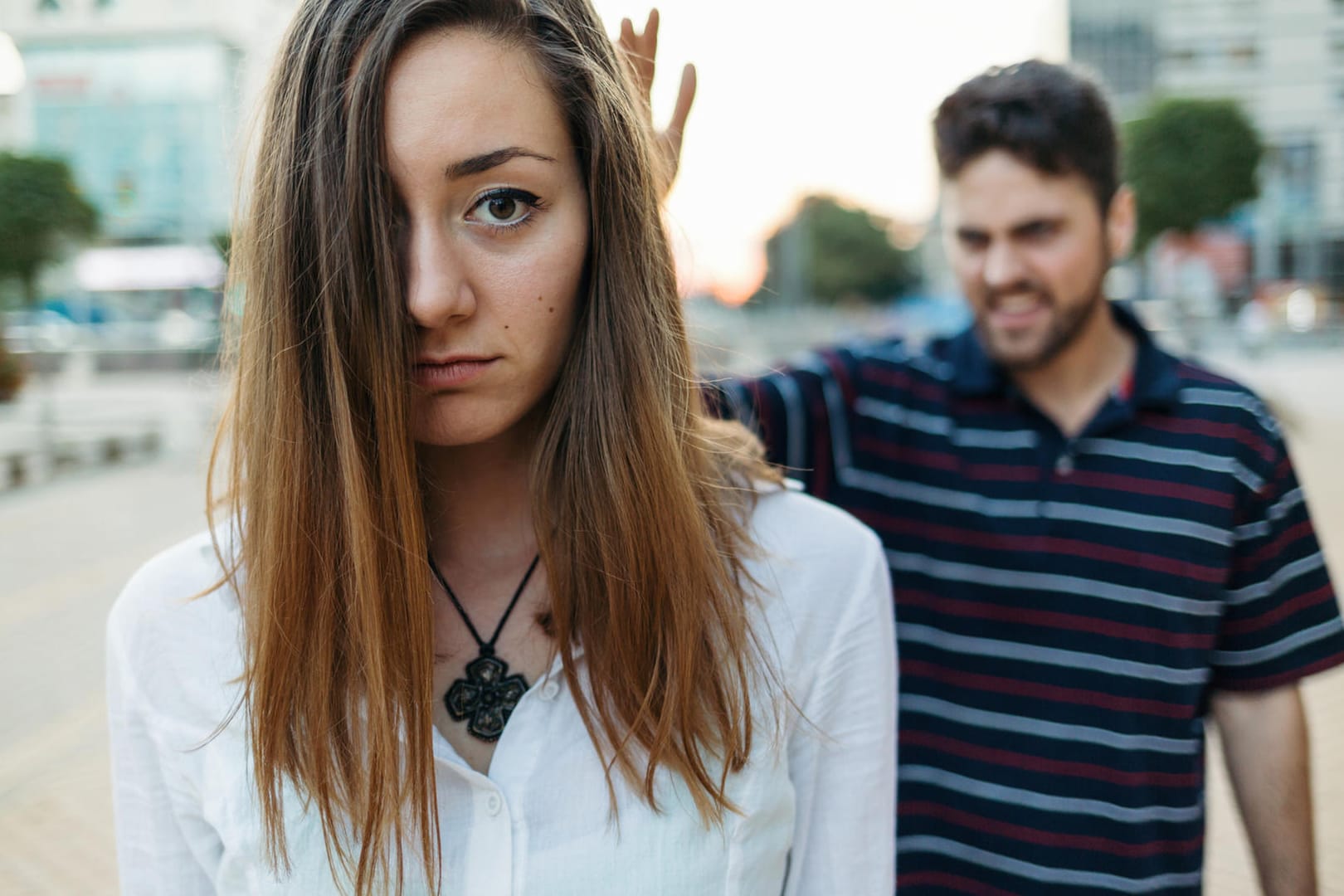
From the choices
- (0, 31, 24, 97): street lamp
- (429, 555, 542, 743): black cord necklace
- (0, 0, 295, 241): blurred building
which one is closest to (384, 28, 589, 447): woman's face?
(429, 555, 542, 743): black cord necklace

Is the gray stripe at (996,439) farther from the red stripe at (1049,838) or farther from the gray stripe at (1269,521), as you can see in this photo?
the red stripe at (1049,838)

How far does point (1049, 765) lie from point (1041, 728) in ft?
0.20

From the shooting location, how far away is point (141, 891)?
128cm

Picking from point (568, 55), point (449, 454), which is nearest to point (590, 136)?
point (568, 55)

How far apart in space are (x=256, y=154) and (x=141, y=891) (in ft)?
2.92

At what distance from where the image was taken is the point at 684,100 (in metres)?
1.72

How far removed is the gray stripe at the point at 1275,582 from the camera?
1.78 m

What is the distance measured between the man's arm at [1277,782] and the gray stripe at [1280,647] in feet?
0.22

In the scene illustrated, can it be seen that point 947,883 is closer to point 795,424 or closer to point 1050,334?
point 795,424

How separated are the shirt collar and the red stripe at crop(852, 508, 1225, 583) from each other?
0.28 m

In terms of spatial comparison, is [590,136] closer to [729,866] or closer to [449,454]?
[449,454]

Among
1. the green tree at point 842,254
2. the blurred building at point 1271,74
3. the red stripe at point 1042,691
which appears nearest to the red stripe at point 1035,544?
the red stripe at point 1042,691

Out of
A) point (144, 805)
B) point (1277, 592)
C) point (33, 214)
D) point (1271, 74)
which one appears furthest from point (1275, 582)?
point (1271, 74)

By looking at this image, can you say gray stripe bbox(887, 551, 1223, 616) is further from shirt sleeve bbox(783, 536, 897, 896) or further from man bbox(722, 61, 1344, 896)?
shirt sleeve bbox(783, 536, 897, 896)
